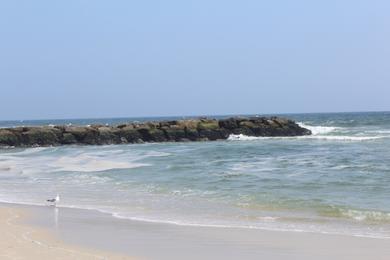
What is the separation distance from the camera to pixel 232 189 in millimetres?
16625

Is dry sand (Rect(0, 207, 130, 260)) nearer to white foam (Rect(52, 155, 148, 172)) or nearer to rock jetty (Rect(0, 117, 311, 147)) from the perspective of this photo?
white foam (Rect(52, 155, 148, 172))

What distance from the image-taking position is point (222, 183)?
1803 cm

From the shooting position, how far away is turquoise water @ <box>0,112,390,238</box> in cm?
1198

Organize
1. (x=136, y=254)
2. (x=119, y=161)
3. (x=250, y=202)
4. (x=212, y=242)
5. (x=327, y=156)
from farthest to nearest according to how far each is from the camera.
→ 1. (x=119, y=161)
2. (x=327, y=156)
3. (x=250, y=202)
4. (x=212, y=242)
5. (x=136, y=254)

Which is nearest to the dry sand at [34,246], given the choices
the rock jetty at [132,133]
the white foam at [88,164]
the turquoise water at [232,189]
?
the turquoise water at [232,189]

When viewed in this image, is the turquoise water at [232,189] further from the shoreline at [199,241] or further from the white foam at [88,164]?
the shoreline at [199,241]

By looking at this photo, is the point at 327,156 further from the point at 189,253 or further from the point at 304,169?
the point at 189,253

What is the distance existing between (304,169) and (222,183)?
3.75m

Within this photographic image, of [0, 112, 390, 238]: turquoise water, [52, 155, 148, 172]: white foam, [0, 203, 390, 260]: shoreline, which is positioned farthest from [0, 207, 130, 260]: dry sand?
[52, 155, 148, 172]: white foam

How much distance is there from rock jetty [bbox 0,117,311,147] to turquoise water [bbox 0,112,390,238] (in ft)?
60.7

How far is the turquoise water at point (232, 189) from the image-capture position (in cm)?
1198

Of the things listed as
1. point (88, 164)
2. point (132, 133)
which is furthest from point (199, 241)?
point (132, 133)

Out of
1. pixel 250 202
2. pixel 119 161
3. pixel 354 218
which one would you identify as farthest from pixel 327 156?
pixel 354 218

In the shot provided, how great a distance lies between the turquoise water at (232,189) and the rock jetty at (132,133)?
18489mm
